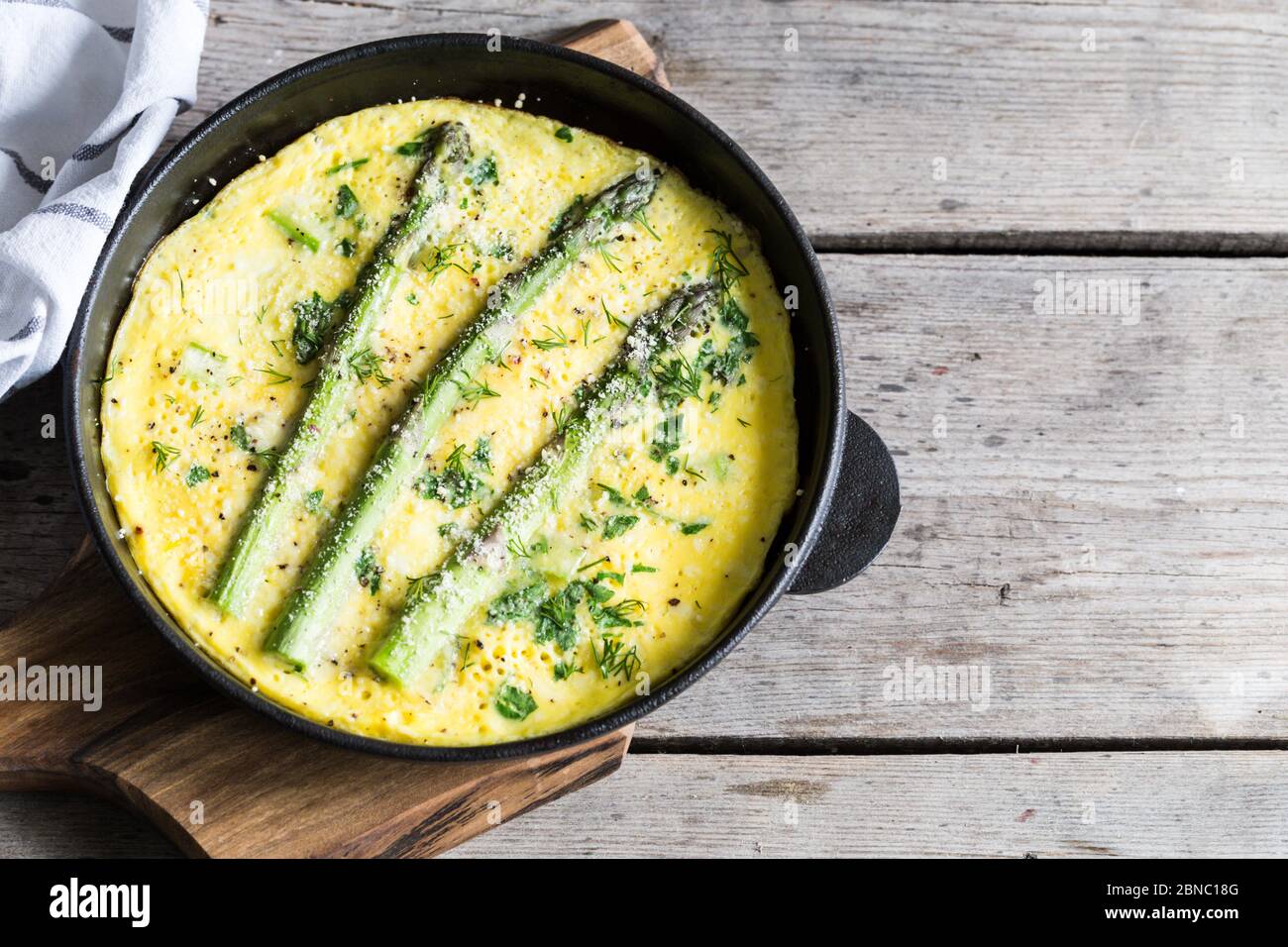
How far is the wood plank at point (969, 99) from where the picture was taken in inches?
131

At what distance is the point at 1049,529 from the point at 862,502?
0.75 m

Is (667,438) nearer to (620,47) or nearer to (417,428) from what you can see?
(417,428)

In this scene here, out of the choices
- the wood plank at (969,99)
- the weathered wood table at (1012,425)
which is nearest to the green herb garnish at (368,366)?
the weathered wood table at (1012,425)

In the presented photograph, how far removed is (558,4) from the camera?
3.33 meters

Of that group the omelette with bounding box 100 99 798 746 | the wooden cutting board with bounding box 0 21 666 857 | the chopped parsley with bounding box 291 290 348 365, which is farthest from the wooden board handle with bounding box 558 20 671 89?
the wooden cutting board with bounding box 0 21 666 857

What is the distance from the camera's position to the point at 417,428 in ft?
8.71

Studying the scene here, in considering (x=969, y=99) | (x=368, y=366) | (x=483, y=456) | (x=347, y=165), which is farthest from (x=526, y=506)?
(x=969, y=99)

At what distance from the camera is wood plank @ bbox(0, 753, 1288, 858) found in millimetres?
3148

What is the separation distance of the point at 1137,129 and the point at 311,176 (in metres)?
2.42

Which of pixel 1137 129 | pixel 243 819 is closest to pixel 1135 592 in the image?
pixel 1137 129

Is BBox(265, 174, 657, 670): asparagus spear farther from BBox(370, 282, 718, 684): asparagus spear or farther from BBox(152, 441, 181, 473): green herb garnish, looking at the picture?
BBox(152, 441, 181, 473): green herb garnish

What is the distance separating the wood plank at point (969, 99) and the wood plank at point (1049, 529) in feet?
0.52

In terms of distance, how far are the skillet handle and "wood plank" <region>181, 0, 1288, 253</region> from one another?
0.76 meters

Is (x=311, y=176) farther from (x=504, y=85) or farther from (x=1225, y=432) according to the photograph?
(x=1225, y=432)
